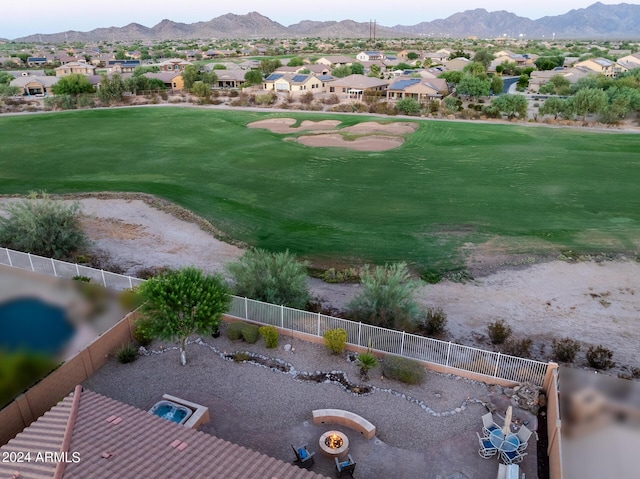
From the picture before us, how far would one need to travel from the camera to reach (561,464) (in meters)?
11.8

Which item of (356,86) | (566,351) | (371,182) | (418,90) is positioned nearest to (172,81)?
(356,86)

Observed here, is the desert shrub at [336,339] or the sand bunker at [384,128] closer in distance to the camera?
the desert shrub at [336,339]

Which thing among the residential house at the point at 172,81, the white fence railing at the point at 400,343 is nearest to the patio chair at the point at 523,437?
the white fence railing at the point at 400,343

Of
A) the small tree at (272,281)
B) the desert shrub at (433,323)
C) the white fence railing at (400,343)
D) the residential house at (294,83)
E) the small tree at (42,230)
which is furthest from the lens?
the residential house at (294,83)

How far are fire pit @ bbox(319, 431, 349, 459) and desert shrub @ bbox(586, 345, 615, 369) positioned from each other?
1003cm

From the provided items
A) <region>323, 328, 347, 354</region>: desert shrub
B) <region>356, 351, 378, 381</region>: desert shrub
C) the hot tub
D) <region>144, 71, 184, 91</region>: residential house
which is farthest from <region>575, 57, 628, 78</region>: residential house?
the hot tub

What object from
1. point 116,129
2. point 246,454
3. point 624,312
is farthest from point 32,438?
point 116,129

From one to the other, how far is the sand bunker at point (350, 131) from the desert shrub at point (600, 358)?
34.9 metres

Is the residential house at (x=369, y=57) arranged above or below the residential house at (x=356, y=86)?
above

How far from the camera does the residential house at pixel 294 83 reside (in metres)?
92.3

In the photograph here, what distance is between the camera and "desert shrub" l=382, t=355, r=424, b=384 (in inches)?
624

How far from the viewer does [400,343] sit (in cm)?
1706

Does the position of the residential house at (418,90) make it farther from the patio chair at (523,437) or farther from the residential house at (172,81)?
the patio chair at (523,437)

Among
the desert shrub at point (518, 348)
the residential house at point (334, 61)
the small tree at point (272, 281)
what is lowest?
the desert shrub at point (518, 348)
